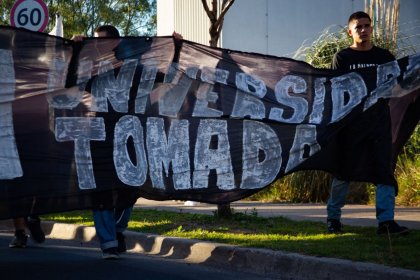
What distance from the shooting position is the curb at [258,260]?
5.86m

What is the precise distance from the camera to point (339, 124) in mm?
7316

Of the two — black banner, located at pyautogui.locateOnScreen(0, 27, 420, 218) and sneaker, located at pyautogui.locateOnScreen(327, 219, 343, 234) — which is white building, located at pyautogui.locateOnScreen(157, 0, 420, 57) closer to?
black banner, located at pyautogui.locateOnScreen(0, 27, 420, 218)

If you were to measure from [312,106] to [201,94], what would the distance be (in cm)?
105

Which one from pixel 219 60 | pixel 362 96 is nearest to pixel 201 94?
pixel 219 60

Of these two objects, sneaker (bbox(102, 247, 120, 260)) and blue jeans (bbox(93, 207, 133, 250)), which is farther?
sneaker (bbox(102, 247, 120, 260))

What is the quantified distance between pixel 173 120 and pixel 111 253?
131cm

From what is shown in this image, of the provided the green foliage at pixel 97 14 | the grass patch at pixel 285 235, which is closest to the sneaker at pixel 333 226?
the grass patch at pixel 285 235

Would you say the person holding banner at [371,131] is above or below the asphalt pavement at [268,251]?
above

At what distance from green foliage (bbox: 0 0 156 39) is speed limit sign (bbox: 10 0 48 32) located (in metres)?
20.3

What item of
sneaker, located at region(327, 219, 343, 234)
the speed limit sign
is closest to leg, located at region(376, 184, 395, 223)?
sneaker, located at region(327, 219, 343, 234)

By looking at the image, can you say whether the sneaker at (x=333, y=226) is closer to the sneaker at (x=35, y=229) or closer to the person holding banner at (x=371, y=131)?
the person holding banner at (x=371, y=131)

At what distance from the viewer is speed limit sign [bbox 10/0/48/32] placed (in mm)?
11297

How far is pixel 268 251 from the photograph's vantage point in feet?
22.2

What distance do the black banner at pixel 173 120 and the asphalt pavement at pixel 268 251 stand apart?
2.04 ft
